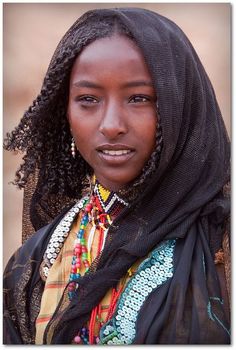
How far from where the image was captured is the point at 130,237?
1.65 meters

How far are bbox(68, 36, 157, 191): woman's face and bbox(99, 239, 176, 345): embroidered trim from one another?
0.24 meters

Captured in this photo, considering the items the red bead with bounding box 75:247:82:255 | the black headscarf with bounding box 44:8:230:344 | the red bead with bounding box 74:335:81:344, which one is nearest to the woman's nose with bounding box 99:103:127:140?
the black headscarf with bounding box 44:8:230:344

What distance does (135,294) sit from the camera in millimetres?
1585

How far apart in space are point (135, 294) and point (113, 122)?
18.5 inches


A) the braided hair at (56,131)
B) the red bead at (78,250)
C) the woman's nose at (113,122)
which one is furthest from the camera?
the red bead at (78,250)

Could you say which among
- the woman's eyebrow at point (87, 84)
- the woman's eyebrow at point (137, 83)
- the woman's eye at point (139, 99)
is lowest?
the woman's eye at point (139, 99)

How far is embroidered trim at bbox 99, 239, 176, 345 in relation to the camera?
5.14ft

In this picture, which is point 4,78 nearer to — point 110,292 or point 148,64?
point 148,64

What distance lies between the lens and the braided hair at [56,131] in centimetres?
166

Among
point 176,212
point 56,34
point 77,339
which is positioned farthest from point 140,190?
point 56,34

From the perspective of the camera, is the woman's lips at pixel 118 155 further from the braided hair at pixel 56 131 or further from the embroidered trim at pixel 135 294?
the embroidered trim at pixel 135 294

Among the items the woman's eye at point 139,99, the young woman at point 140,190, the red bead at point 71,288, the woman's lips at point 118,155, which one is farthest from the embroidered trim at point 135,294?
the woman's eye at point 139,99

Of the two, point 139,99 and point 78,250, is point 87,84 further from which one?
point 78,250

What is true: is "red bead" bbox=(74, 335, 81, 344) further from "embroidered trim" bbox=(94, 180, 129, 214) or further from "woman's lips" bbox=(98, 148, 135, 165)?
"woman's lips" bbox=(98, 148, 135, 165)
